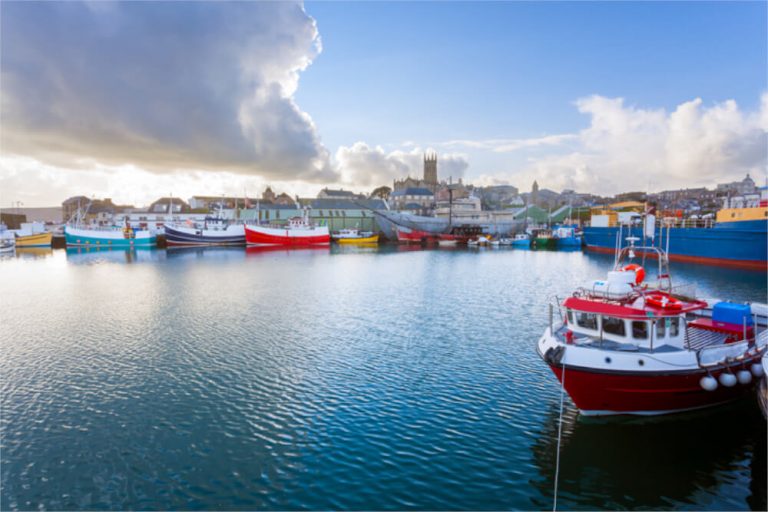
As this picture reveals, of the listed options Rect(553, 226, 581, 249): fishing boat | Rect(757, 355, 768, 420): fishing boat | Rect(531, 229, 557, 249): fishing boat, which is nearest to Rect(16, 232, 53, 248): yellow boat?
Rect(531, 229, 557, 249): fishing boat

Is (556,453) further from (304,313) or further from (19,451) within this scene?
(304,313)

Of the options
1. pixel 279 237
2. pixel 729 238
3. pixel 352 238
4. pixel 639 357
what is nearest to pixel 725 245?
pixel 729 238

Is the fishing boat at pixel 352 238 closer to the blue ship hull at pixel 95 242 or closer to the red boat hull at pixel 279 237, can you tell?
the red boat hull at pixel 279 237

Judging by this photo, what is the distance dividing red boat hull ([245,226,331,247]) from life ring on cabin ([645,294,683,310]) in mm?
100937

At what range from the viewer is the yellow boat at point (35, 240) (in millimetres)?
105500

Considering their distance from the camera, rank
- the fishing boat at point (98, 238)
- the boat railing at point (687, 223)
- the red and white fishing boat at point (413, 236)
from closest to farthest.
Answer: the boat railing at point (687, 223), the fishing boat at point (98, 238), the red and white fishing boat at point (413, 236)

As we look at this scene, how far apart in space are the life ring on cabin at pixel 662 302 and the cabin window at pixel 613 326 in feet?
4.52

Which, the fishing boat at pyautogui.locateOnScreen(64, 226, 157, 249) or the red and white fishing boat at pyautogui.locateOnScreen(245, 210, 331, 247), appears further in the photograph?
the red and white fishing boat at pyautogui.locateOnScreen(245, 210, 331, 247)

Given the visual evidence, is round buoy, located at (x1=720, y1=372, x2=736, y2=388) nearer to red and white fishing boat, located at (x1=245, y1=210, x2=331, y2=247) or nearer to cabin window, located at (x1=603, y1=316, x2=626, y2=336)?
cabin window, located at (x1=603, y1=316, x2=626, y2=336)

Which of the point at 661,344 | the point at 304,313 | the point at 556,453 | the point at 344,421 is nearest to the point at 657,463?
the point at 556,453

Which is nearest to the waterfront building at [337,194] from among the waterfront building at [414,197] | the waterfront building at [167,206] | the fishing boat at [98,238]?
the waterfront building at [414,197]

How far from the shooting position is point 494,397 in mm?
17359

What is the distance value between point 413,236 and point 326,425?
10932 cm

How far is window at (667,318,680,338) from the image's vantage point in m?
15.2
